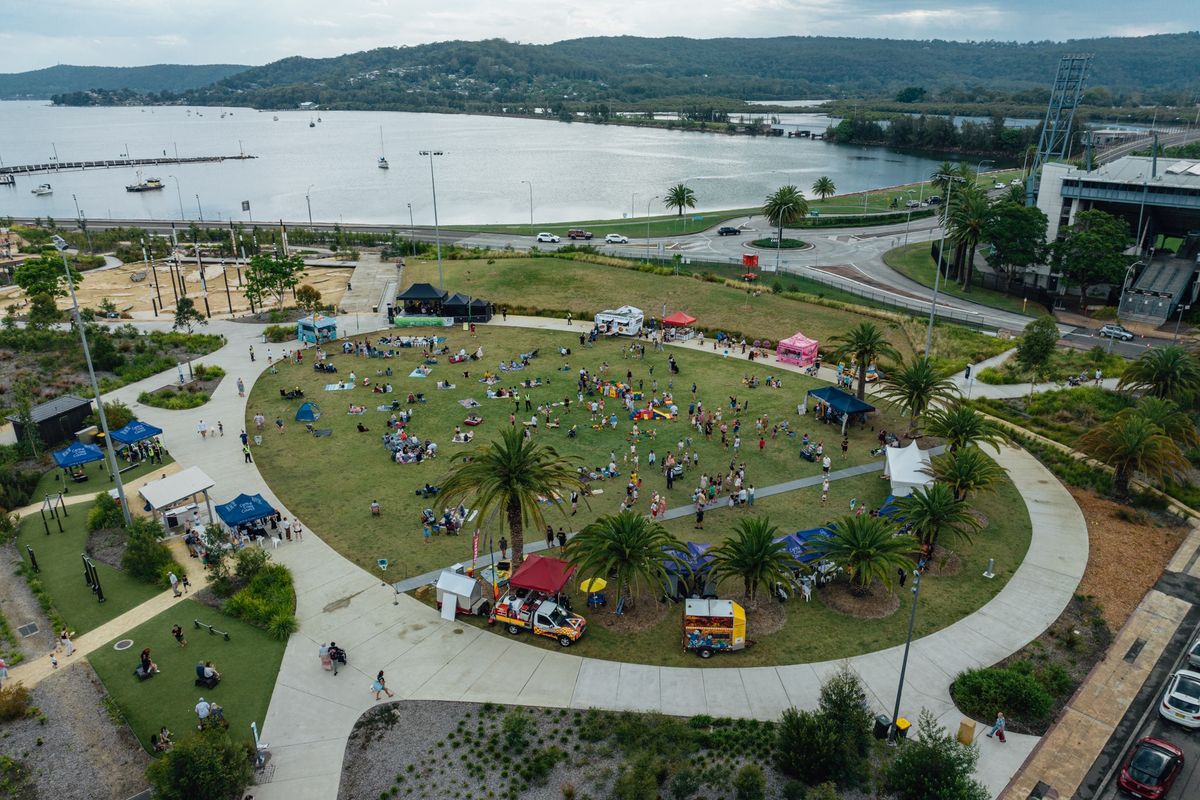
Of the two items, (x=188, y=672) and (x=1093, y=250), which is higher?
(x=1093, y=250)

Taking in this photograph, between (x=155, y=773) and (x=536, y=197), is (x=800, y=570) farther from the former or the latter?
(x=536, y=197)

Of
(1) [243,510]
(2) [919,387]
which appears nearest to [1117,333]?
(2) [919,387]

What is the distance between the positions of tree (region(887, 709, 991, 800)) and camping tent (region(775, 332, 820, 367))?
1484 inches

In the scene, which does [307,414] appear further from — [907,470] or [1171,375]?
[1171,375]

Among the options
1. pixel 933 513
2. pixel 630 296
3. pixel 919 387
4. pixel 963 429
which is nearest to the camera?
pixel 933 513

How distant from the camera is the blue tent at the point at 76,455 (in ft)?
124

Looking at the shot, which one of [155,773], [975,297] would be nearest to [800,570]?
[155,773]

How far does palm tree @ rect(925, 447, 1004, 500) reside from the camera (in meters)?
32.1

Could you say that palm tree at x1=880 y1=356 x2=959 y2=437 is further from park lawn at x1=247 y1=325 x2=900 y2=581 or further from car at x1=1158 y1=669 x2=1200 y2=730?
car at x1=1158 y1=669 x2=1200 y2=730

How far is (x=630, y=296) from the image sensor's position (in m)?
70.3

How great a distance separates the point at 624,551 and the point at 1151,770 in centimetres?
1615

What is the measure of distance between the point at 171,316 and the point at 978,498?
69168mm

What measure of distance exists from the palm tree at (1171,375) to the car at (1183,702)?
2397 cm

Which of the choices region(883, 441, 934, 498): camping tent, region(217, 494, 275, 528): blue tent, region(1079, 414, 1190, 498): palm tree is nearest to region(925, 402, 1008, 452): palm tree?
region(883, 441, 934, 498): camping tent
